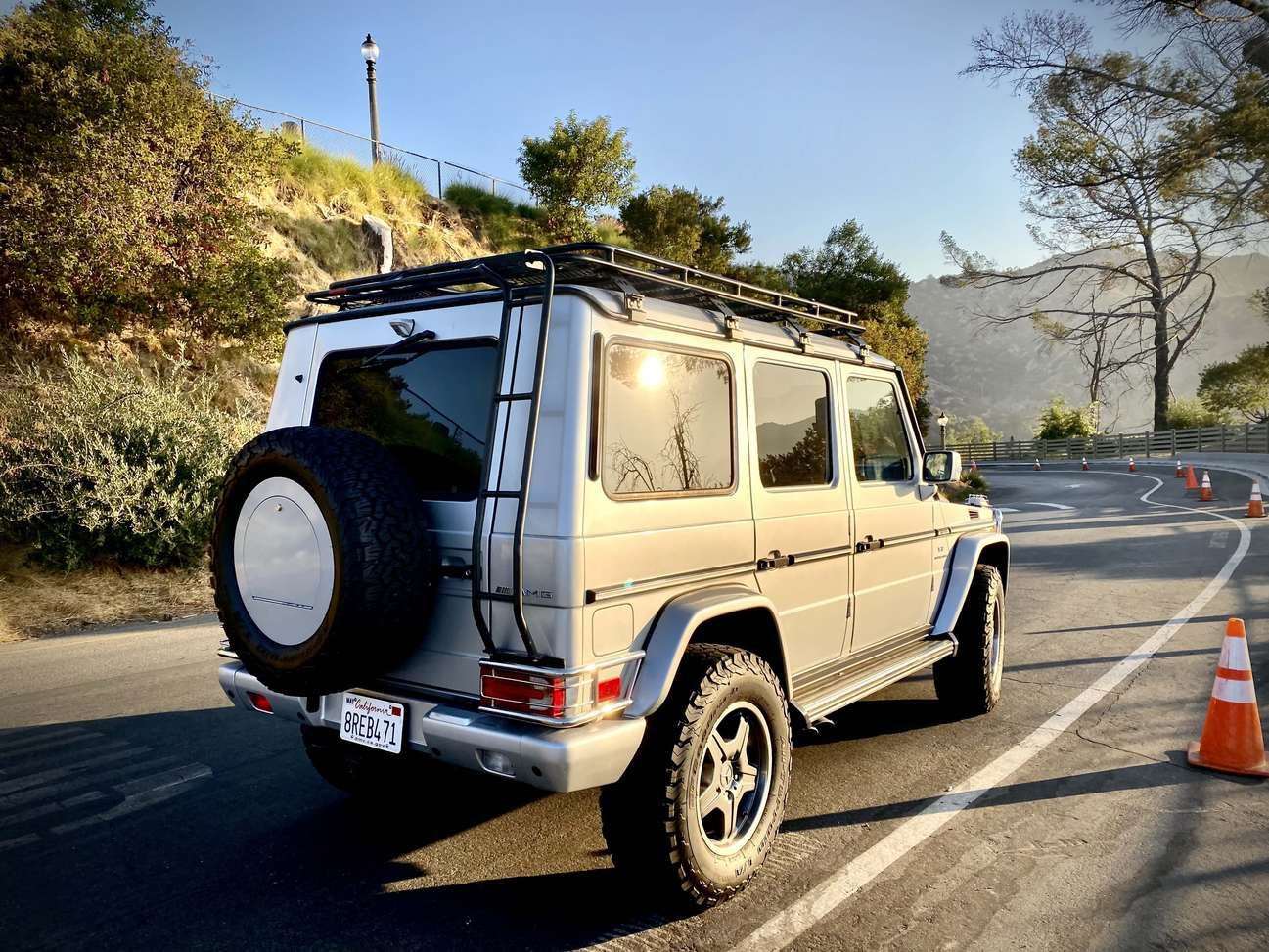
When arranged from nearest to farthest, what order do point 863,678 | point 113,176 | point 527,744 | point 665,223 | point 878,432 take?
point 527,744 < point 863,678 < point 878,432 < point 113,176 < point 665,223

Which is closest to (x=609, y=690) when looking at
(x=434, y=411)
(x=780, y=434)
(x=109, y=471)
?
(x=434, y=411)

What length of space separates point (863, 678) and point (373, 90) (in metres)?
26.7

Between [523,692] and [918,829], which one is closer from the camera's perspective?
[523,692]

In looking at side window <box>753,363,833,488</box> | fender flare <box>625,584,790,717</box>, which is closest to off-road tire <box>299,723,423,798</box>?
fender flare <box>625,584,790,717</box>

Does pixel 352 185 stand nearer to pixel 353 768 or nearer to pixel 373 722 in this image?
pixel 353 768

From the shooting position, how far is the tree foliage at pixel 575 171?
25.5 meters

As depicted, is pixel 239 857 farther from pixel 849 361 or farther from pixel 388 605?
pixel 849 361

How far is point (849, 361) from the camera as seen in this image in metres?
4.32

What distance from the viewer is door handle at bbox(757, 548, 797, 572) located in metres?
3.39

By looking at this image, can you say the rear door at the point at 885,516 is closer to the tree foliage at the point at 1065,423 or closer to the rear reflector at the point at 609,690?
the rear reflector at the point at 609,690

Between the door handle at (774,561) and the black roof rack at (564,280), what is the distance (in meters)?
1.06

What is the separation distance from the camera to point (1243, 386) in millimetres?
44875

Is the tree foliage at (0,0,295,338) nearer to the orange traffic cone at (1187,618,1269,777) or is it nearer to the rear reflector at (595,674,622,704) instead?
the rear reflector at (595,674,622,704)

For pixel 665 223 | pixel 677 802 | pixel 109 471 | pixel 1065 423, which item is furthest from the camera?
pixel 1065 423
